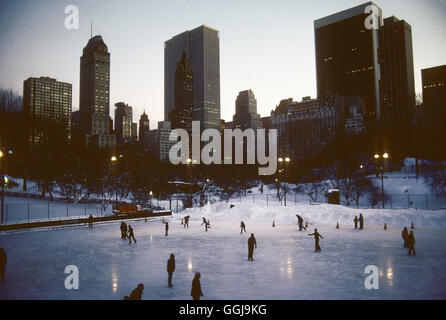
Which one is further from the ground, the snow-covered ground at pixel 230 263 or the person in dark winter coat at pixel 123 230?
the person in dark winter coat at pixel 123 230

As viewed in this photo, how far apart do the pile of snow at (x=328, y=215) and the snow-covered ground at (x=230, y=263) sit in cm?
109

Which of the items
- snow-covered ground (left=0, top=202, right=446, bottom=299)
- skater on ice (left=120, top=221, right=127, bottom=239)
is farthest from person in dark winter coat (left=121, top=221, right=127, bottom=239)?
snow-covered ground (left=0, top=202, right=446, bottom=299)

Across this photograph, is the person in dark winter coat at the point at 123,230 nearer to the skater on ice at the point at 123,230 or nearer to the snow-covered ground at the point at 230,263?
the skater on ice at the point at 123,230

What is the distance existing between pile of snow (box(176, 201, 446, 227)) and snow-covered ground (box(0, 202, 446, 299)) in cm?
A: 109

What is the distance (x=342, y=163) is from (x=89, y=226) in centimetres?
5467

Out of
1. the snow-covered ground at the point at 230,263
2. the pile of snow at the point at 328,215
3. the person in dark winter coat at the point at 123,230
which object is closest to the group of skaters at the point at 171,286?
the snow-covered ground at the point at 230,263

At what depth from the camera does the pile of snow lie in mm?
30453

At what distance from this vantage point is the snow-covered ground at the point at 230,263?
457 inches

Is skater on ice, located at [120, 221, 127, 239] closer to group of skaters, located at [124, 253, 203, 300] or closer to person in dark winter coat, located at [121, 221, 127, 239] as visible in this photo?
person in dark winter coat, located at [121, 221, 127, 239]

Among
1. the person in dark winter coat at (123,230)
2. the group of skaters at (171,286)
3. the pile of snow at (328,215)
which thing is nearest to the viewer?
the group of skaters at (171,286)

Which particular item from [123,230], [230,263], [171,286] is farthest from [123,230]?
[171,286]

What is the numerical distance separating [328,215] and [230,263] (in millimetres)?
21291
